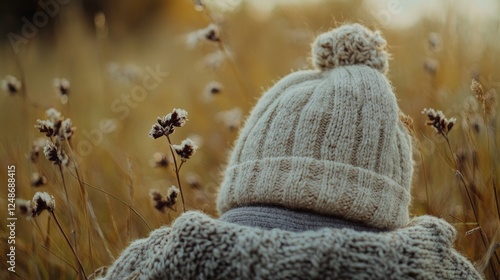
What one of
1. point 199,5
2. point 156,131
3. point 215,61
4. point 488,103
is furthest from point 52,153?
point 215,61

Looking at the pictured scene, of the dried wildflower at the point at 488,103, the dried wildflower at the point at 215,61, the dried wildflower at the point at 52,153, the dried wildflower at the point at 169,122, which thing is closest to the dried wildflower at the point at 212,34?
the dried wildflower at the point at 215,61

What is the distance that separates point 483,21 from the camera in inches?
120

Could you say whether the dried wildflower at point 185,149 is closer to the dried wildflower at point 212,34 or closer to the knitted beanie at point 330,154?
the knitted beanie at point 330,154

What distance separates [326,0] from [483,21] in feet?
4.29

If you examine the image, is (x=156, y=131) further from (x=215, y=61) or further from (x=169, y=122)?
(x=215, y=61)

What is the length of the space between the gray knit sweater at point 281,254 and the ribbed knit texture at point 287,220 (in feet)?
0.52

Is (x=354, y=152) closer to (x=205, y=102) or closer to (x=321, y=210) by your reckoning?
(x=321, y=210)

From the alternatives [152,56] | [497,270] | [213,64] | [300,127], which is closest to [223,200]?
[300,127]

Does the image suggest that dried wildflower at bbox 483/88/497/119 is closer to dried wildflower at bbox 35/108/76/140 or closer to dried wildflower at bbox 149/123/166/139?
dried wildflower at bbox 149/123/166/139

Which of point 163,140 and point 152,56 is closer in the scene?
point 163,140

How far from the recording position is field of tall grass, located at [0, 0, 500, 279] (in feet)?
6.11

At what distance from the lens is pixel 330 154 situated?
1.41 meters

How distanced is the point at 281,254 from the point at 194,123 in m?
2.96

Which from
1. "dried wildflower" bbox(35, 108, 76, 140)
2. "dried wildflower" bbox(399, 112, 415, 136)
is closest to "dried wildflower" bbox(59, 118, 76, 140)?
"dried wildflower" bbox(35, 108, 76, 140)
